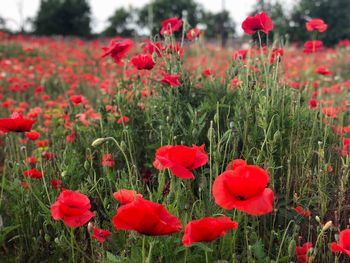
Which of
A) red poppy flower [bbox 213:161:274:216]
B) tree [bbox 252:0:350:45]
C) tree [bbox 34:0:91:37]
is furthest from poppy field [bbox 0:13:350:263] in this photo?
tree [bbox 34:0:91:37]

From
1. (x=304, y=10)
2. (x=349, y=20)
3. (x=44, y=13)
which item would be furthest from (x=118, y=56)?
(x=44, y=13)

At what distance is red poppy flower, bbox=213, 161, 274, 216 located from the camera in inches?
48.6

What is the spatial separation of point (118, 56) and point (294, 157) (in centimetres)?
101

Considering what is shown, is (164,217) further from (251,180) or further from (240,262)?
(240,262)

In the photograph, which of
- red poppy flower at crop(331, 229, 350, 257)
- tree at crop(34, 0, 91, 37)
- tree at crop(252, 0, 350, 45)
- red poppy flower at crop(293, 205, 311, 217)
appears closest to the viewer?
red poppy flower at crop(331, 229, 350, 257)

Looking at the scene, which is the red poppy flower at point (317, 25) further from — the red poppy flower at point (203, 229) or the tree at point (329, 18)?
the tree at point (329, 18)

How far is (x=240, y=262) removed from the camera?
1829 millimetres

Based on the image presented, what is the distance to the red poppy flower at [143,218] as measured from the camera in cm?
121

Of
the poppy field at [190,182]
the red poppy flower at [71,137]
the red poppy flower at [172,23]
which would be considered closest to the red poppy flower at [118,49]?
the poppy field at [190,182]

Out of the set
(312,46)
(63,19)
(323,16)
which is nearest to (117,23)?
(63,19)

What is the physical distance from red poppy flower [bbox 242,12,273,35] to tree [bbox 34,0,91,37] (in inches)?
931

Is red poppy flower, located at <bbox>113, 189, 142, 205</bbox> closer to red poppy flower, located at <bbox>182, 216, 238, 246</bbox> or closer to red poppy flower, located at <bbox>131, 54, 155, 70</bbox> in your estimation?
red poppy flower, located at <bbox>182, 216, 238, 246</bbox>

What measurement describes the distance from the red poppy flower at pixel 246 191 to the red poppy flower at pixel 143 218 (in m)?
0.16

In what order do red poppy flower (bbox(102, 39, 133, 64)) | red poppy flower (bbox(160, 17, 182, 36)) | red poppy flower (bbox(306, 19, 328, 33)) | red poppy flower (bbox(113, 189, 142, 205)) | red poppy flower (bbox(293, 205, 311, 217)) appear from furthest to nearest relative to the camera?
red poppy flower (bbox(306, 19, 328, 33))
red poppy flower (bbox(160, 17, 182, 36))
red poppy flower (bbox(102, 39, 133, 64))
red poppy flower (bbox(293, 205, 311, 217))
red poppy flower (bbox(113, 189, 142, 205))
